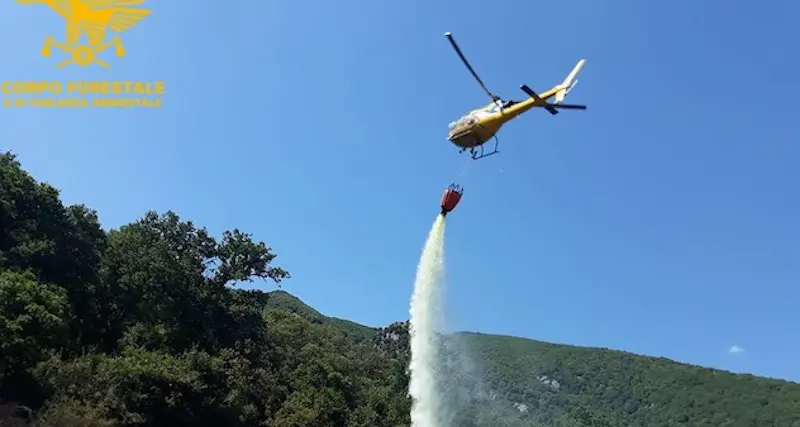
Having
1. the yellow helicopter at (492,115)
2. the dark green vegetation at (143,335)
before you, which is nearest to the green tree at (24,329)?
the dark green vegetation at (143,335)

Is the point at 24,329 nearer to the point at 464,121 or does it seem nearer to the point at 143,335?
the point at 143,335

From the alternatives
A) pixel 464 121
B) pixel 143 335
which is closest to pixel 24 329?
pixel 143 335

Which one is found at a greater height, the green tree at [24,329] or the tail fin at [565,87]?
the tail fin at [565,87]

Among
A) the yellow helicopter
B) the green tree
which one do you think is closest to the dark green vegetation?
the green tree

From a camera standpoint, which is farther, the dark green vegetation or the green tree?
the dark green vegetation

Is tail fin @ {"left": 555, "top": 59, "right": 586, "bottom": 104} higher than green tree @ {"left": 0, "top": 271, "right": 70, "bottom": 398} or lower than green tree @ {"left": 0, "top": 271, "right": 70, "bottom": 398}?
higher

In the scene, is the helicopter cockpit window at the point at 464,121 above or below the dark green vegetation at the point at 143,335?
above

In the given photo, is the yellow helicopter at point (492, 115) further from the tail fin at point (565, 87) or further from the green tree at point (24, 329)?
the green tree at point (24, 329)

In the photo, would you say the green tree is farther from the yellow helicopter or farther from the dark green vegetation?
the yellow helicopter

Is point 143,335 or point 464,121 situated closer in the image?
point 464,121

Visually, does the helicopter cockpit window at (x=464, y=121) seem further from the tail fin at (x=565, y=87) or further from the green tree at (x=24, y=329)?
the green tree at (x=24, y=329)

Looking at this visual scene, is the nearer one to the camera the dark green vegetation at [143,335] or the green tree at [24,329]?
the green tree at [24,329]

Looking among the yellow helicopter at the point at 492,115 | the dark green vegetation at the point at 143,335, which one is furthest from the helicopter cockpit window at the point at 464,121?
the dark green vegetation at the point at 143,335
